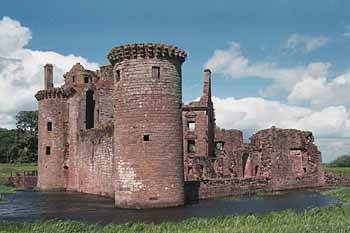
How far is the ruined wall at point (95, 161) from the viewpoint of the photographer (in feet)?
102

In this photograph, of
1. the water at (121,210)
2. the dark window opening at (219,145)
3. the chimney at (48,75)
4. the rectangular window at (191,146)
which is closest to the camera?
the water at (121,210)

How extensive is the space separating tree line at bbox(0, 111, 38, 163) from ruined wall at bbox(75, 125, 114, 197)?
50.6m

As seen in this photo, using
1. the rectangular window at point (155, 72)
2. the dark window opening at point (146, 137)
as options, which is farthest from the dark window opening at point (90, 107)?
the dark window opening at point (146, 137)

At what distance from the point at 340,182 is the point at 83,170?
22912 millimetres

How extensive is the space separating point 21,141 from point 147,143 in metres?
68.9

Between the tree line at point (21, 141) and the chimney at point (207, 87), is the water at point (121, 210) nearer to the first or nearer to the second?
the chimney at point (207, 87)

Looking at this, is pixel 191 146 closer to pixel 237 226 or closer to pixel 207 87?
pixel 207 87

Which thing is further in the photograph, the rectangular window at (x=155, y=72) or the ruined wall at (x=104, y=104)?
the ruined wall at (x=104, y=104)

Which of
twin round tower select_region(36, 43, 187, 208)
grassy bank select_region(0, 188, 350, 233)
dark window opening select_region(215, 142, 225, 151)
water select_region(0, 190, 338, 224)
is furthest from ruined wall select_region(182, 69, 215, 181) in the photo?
grassy bank select_region(0, 188, 350, 233)

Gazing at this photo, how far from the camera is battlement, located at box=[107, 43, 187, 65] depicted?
24.5 metres

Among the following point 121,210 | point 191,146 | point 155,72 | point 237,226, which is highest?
point 155,72

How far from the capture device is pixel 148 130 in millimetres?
24000

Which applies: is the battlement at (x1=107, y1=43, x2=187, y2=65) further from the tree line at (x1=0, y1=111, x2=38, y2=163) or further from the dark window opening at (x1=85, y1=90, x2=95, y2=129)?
Answer: the tree line at (x1=0, y1=111, x2=38, y2=163)

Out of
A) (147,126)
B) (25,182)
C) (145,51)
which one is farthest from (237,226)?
(25,182)
